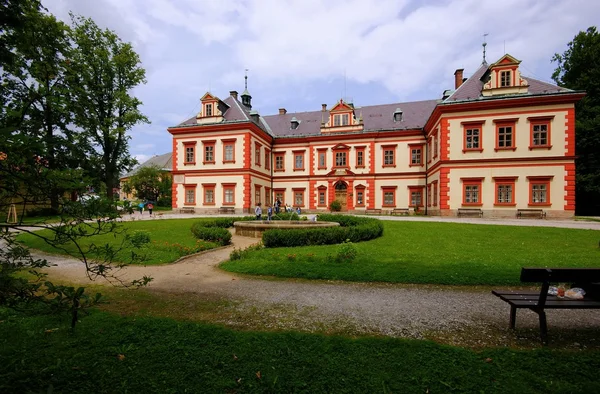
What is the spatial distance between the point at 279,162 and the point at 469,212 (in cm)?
2181

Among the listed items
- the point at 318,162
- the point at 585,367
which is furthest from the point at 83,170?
the point at 318,162

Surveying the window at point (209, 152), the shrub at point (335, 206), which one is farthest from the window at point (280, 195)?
the window at point (209, 152)

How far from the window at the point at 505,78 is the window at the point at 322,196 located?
19.5 m

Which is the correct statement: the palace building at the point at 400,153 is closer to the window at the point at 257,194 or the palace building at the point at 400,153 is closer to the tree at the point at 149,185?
the window at the point at 257,194

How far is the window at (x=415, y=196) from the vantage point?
3250 cm

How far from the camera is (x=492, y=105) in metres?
24.8

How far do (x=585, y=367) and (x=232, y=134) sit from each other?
32.2m

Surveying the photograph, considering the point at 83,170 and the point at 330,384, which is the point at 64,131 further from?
the point at 330,384

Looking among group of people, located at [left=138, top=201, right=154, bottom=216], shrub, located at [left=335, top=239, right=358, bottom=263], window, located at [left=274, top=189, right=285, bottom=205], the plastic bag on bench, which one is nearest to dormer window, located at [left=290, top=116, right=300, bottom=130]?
window, located at [left=274, top=189, right=285, bottom=205]

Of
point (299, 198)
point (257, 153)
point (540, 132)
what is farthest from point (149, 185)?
point (540, 132)

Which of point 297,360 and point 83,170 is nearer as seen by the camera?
point 83,170

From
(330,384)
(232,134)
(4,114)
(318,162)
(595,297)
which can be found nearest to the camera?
(4,114)

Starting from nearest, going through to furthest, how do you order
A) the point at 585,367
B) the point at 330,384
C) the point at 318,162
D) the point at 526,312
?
the point at 330,384, the point at 585,367, the point at 526,312, the point at 318,162

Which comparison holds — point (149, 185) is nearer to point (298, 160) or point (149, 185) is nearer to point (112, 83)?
point (112, 83)
